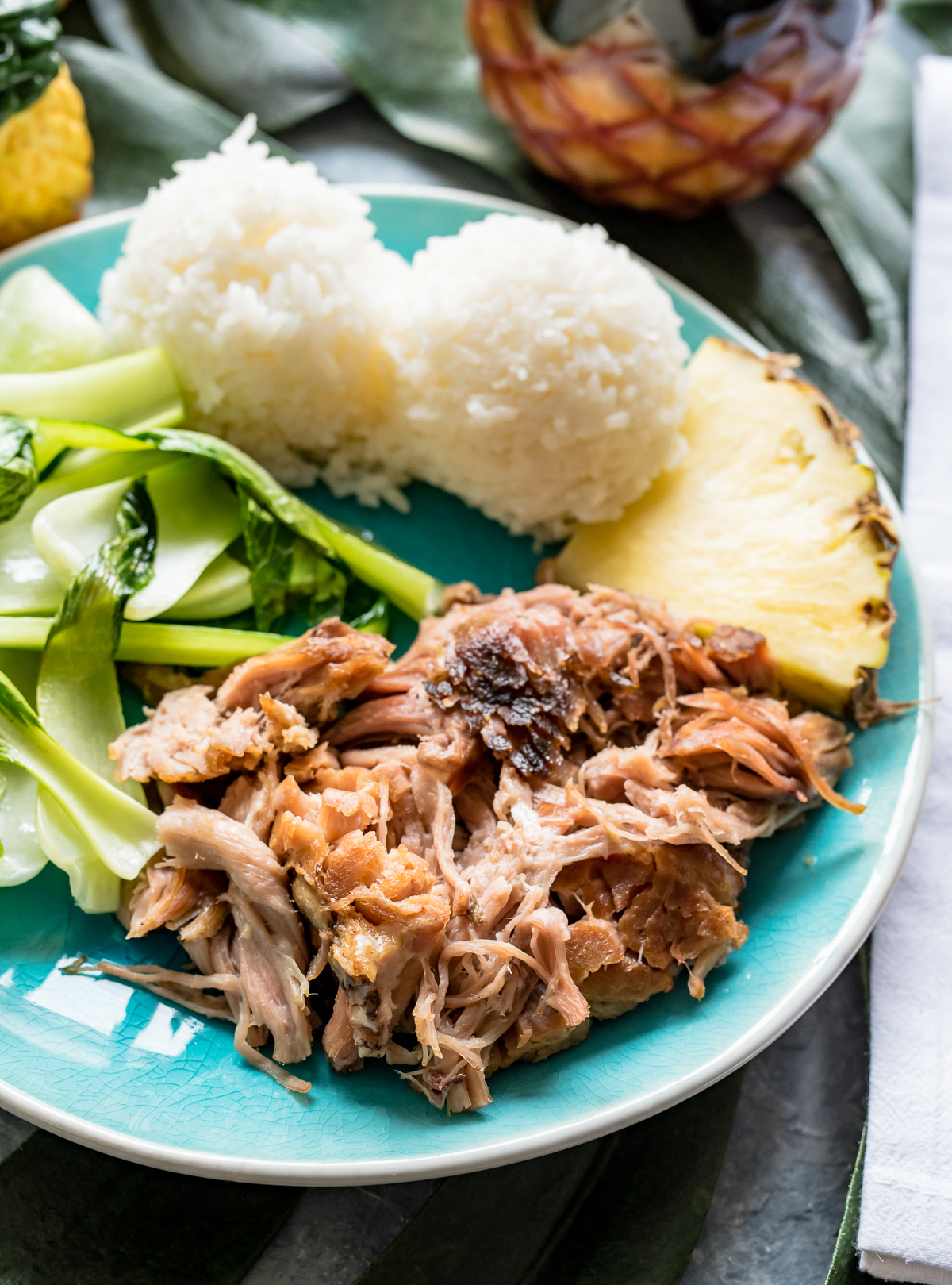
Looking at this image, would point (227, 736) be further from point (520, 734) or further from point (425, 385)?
point (425, 385)

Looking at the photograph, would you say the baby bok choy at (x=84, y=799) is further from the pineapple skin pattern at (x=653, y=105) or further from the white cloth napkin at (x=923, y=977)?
the pineapple skin pattern at (x=653, y=105)

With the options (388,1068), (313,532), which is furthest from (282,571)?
(388,1068)

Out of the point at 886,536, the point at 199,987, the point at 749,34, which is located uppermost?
the point at 749,34

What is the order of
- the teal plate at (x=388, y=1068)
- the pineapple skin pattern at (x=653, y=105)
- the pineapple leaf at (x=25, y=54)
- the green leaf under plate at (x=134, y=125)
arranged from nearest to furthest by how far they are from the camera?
1. the teal plate at (x=388, y=1068)
2. the pineapple leaf at (x=25, y=54)
3. the pineapple skin pattern at (x=653, y=105)
4. the green leaf under plate at (x=134, y=125)

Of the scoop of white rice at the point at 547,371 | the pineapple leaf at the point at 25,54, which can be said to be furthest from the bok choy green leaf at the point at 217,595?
the pineapple leaf at the point at 25,54

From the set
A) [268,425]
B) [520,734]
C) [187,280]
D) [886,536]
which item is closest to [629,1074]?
[520,734]

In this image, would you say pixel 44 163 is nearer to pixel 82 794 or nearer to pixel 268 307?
pixel 268 307
